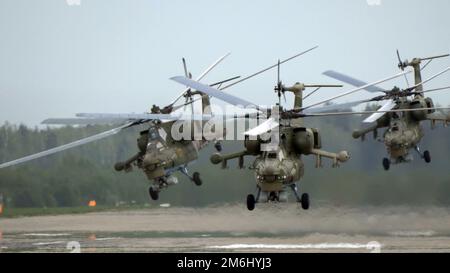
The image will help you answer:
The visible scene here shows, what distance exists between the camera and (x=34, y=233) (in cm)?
3597

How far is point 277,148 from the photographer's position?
30266 mm

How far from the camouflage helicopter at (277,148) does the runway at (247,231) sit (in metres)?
1.58

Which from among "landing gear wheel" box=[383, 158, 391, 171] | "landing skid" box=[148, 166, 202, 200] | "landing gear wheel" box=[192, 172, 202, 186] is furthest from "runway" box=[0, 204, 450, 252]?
"landing gear wheel" box=[383, 158, 391, 171]

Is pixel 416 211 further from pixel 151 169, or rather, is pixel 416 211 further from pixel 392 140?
pixel 151 169

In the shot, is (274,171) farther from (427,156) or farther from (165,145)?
(427,156)

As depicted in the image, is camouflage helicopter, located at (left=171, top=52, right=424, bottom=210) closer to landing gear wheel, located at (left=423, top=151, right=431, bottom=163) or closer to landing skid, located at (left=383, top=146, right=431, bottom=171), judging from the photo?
landing skid, located at (left=383, top=146, right=431, bottom=171)

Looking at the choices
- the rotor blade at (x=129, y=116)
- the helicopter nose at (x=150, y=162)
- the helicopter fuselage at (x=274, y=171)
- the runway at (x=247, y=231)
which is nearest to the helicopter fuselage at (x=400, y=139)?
the runway at (x=247, y=231)

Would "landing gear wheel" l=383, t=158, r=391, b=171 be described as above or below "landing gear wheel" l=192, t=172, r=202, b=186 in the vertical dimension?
above

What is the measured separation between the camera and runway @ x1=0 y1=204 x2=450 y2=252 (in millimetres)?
31016

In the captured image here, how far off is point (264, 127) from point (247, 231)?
16.0 ft

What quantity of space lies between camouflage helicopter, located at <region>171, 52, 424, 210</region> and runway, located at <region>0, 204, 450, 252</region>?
5.20 ft

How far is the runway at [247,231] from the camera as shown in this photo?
31.0m

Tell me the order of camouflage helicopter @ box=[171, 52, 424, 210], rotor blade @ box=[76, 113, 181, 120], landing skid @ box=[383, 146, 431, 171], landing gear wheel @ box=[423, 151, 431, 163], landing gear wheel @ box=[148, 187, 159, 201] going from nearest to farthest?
camouflage helicopter @ box=[171, 52, 424, 210], rotor blade @ box=[76, 113, 181, 120], landing gear wheel @ box=[148, 187, 159, 201], landing skid @ box=[383, 146, 431, 171], landing gear wheel @ box=[423, 151, 431, 163]

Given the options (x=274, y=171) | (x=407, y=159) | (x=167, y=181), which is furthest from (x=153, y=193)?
(x=274, y=171)
